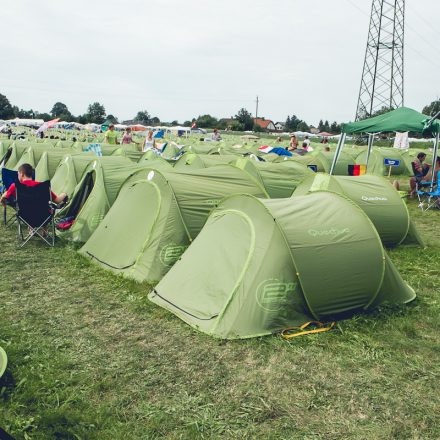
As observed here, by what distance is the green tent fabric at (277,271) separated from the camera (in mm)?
4598

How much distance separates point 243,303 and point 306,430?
1494mm

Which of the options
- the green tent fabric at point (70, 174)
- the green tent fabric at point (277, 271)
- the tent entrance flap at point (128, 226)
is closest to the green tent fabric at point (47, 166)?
the green tent fabric at point (70, 174)

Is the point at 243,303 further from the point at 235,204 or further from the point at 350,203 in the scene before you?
the point at 350,203

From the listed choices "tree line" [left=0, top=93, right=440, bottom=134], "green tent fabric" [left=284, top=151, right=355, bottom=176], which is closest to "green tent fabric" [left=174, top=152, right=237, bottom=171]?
"green tent fabric" [left=284, top=151, right=355, bottom=176]

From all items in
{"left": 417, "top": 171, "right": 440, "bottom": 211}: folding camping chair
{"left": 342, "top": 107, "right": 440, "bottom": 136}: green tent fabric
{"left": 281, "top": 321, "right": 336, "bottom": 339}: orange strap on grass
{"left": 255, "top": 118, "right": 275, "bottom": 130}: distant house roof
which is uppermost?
{"left": 255, "top": 118, "right": 275, "bottom": 130}: distant house roof

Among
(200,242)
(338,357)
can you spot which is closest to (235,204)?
(200,242)

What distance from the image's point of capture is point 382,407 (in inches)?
140

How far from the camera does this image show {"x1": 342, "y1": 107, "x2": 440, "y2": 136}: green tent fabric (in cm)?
1326

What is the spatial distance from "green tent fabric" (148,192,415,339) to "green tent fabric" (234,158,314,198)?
396 cm

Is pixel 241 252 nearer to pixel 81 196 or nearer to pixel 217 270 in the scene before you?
pixel 217 270

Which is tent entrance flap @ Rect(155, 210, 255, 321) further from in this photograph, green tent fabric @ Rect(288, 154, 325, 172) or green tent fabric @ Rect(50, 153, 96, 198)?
green tent fabric @ Rect(288, 154, 325, 172)

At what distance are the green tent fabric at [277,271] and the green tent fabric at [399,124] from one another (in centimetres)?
917

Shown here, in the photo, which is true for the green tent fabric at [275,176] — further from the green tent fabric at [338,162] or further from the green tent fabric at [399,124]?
the green tent fabric at [338,162]

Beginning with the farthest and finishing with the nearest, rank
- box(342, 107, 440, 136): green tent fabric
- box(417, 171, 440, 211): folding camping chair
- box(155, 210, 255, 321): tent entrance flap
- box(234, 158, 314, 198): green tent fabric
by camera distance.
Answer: box(342, 107, 440, 136): green tent fabric, box(417, 171, 440, 211): folding camping chair, box(234, 158, 314, 198): green tent fabric, box(155, 210, 255, 321): tent entrance flap
